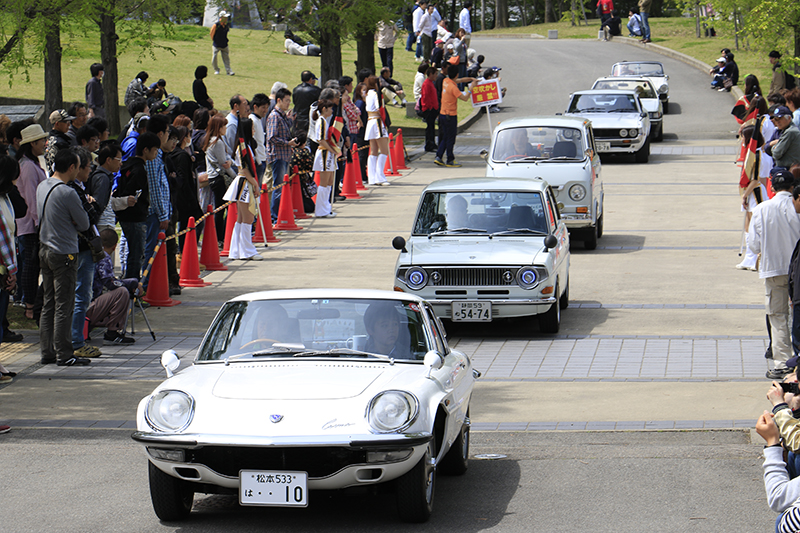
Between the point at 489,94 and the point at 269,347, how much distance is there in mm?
21201

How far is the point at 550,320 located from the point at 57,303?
5137 mm

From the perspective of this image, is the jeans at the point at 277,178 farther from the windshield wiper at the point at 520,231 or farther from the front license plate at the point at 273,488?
the front license plate at the point at 273,488

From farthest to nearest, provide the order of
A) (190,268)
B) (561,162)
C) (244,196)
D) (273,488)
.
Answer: (561,162) → (244,196) → (190,268) → (273,488)

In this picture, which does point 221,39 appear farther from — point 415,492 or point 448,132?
point 415,492

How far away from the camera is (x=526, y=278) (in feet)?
37.8

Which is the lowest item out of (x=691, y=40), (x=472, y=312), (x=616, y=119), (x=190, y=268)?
(x=472, y=312)

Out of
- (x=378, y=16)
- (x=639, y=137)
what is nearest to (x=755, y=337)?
(x=639, y=137)

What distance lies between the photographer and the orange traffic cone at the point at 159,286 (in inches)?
508

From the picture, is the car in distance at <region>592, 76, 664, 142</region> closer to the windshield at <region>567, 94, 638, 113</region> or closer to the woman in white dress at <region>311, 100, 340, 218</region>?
the windshield at <region>567, 94, 638, 113</region>

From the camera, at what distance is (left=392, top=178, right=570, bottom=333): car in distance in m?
11.5

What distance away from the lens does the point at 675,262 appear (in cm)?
1562

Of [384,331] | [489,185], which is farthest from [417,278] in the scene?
[384,331]

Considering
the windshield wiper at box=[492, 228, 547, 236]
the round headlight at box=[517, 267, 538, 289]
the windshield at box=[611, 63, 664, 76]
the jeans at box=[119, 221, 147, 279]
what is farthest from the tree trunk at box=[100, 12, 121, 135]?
the windshield at box=[611, 63, 664, 76]

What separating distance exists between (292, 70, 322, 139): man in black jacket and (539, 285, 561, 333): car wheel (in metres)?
10.6
